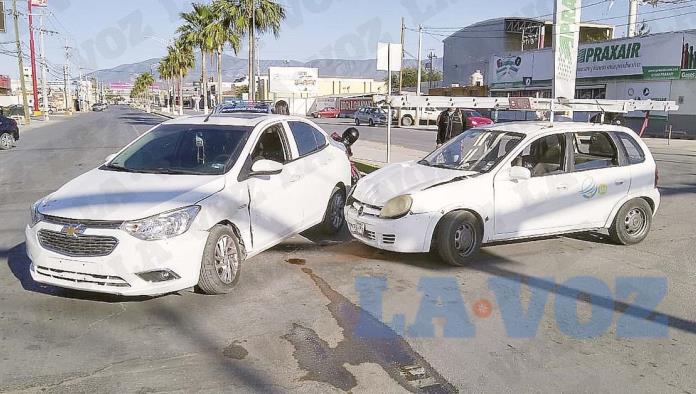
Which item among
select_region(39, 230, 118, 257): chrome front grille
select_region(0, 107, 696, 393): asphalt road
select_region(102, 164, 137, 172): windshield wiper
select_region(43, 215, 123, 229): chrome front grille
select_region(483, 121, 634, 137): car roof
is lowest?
select_region(0, 107, 696, 393): asphalt road

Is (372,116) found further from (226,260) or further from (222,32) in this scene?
(226,260)

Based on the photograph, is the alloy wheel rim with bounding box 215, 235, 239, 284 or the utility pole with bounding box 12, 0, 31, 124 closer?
the alloy wheel rim with bounding box 215, 235, 239, 284

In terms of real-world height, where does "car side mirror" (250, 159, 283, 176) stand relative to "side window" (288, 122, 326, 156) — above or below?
below

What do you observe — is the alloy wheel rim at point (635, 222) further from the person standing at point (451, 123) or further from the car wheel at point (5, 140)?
the car wheel at point (5, 140)

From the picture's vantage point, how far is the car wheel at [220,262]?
5.14m

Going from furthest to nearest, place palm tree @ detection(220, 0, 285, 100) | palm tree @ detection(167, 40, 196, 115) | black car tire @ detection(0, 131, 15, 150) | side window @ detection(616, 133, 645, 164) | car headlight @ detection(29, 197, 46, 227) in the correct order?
palm tree @ detection(167, 40, 196, 115), palm tree @ detection(220, 0, 285, 100), black car tire @ detection(0, 131, 15, 150), side window @ detection(616, 133, 645, 164), car headlight @ detection(29, 197, 46, 227)

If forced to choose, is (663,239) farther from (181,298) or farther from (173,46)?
(173,46)

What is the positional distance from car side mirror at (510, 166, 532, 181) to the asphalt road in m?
0.94

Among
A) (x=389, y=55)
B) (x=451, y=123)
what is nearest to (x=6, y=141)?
(x=389, y=55)

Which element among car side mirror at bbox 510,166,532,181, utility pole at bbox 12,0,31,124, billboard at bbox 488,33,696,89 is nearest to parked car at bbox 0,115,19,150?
car side mirror at bbox 510,166,532,181

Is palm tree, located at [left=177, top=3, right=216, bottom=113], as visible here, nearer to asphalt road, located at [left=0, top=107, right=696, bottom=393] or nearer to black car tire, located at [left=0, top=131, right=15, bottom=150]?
black car tire, located at [left=0, top=131, right=15, bottom=150]

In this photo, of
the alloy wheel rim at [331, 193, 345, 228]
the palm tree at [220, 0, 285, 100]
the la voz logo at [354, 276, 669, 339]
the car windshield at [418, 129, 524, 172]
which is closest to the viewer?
the la voz logo at [354, 276, 669, 339]

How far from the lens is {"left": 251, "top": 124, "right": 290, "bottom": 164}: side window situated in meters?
6.32

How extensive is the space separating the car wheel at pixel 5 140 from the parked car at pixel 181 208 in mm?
17762
